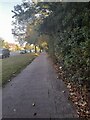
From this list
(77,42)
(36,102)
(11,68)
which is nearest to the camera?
(36,102)

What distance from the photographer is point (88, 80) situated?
7379 mm

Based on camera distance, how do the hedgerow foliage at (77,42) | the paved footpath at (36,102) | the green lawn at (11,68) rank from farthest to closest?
1. the green lawn at (11,68)
2. the hedgerow foliage at (77,42)
3. the paved footpath at (36,102)

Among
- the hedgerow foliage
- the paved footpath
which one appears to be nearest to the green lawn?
the paved footpath

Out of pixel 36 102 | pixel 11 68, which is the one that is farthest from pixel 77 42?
pixel 11 68

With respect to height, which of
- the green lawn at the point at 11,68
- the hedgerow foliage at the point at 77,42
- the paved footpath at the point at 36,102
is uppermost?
the hedgerow foliage at the point at 77,42

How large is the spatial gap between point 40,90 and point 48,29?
10.9 meters

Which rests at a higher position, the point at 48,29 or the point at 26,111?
the point at 48,29

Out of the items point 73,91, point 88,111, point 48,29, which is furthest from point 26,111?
point 48,29

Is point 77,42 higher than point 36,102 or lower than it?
higher

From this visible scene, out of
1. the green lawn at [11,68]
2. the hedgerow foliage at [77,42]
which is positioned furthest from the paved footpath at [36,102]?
the green lawn at [11,68]

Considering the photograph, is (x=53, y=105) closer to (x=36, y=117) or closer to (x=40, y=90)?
(x=36, y=117)

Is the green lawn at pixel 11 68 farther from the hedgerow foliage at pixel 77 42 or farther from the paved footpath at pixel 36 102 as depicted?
the hedgerow foliage at pixel 77 42

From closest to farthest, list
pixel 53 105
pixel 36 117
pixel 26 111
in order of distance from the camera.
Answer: pixel 36 117, pixel 26 111, pixel 53 105

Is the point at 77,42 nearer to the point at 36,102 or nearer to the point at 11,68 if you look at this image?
the point at 36,102
